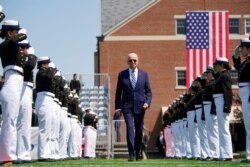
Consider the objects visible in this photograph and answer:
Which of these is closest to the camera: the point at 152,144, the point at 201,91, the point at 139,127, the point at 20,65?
the point at 20,65

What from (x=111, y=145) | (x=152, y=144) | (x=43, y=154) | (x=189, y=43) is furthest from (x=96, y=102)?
(x=43, y=154)

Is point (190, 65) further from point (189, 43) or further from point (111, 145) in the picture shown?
point (111, 145)

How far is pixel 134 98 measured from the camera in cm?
1498

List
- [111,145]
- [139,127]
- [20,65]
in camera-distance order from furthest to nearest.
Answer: [111,145], [139,127], [20,65]

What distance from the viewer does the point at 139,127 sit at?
15.0 meters

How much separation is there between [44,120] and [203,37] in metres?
12.4

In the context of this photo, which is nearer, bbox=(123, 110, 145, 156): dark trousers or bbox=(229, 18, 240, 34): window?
bbox=(123, 110, 145, 156): dark trousers

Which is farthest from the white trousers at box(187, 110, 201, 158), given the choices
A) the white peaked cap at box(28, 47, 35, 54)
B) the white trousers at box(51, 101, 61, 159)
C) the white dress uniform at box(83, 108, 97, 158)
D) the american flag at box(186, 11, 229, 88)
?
the white peaked cap at box(28, 47, 35, 54)

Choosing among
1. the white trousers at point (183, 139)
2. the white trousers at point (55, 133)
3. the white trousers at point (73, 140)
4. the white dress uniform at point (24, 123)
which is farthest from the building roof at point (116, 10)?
the white dress uniform at point (24, 123)

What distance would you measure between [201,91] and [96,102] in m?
17.2

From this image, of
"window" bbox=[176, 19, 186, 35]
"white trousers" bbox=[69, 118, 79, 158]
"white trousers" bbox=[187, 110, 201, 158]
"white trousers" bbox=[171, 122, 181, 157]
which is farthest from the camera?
"window" bbox=[176, 19, 186, 35]

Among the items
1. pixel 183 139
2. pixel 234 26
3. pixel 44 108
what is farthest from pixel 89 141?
pixel 234 26

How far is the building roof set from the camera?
53.6m

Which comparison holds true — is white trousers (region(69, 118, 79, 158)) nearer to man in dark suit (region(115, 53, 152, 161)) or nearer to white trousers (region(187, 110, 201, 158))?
white trousers (region(187, 110, 201, 158))
